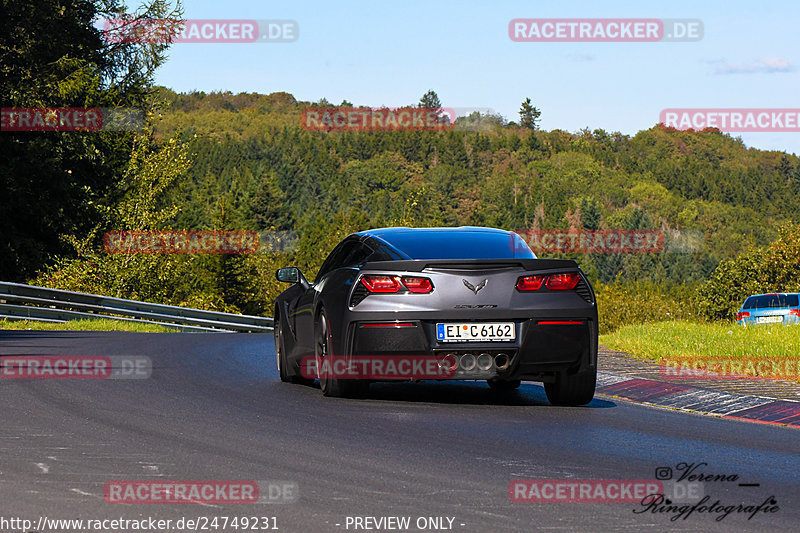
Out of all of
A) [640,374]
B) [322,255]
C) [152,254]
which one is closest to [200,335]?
[640,374]

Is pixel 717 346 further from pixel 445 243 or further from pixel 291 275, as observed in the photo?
pixel 291 275

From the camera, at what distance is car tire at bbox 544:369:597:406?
30.8ft

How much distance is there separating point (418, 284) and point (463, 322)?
48 cm

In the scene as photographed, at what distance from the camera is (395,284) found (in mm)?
9000

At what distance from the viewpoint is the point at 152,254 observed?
41.6 metres

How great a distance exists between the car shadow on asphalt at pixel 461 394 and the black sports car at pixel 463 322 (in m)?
0.40

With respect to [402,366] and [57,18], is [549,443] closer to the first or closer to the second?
[402,366]

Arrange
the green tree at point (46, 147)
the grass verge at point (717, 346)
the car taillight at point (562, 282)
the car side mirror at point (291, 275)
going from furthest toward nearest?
the green tree at point (46, 147), the grass verge at point (717, 346), the car side mirror at point (291, 275), the car taillight at point (562, 282)

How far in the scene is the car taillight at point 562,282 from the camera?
9.12 m

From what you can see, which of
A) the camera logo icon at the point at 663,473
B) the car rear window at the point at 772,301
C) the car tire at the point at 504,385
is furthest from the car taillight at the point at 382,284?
the car rear window at the point at 772,301
